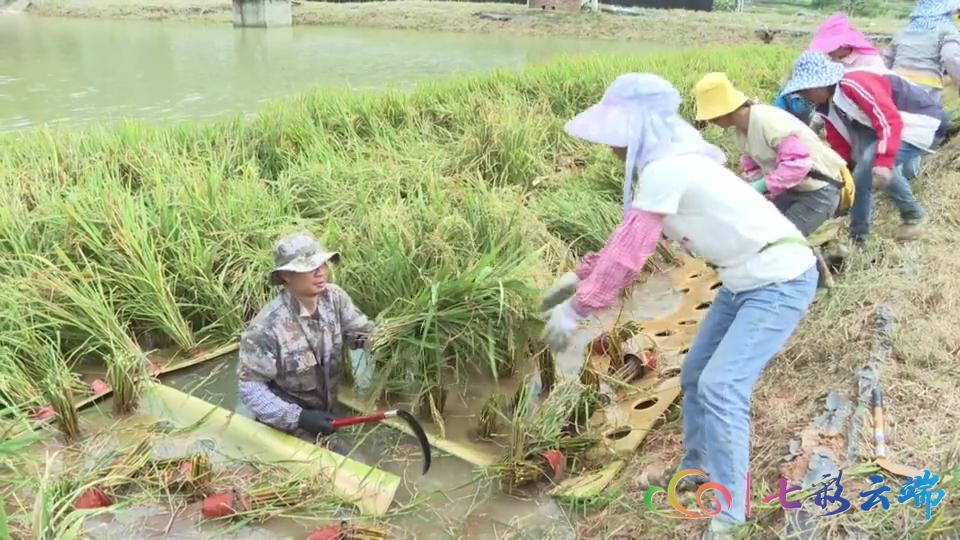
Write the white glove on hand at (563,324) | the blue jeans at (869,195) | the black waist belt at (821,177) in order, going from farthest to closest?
1. the blue jeans at (869,195)
2. the black waist belt at (821,177)
3. the white glove on hand at (563,324)

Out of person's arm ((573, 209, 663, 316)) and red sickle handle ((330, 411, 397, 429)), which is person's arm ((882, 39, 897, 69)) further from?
red sickle handle ((330, 411, 397, 429))

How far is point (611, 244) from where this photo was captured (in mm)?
1864

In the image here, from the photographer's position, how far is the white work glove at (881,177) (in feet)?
11.2

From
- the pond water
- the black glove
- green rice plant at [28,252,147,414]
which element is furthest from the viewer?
the pond water

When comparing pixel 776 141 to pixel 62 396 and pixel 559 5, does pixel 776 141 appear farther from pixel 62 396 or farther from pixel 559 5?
pixel 559 5

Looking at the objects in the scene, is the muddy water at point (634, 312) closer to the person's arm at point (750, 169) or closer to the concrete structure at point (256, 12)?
the person's arm at point (750, 169)

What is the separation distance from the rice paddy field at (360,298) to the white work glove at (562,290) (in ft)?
1.03

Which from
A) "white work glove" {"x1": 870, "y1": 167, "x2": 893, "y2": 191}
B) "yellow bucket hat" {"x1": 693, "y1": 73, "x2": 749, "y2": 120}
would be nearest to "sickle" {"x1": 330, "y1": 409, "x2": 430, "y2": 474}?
"yellow bucket hat" {"x1": 693, "y1": 73, "x2": 749, "y2": 120}

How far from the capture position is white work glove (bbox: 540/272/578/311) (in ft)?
8.00

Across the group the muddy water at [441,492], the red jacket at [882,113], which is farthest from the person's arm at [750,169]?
the muddy water at [441,492]

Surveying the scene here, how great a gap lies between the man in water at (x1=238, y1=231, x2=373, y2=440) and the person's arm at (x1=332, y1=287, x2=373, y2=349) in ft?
0.04

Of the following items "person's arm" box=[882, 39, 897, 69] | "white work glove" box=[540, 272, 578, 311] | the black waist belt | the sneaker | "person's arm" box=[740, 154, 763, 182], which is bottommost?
the sneaker

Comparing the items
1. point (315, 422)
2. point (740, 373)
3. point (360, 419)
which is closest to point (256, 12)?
point (315, 422)

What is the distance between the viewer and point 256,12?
2356 centimetres
